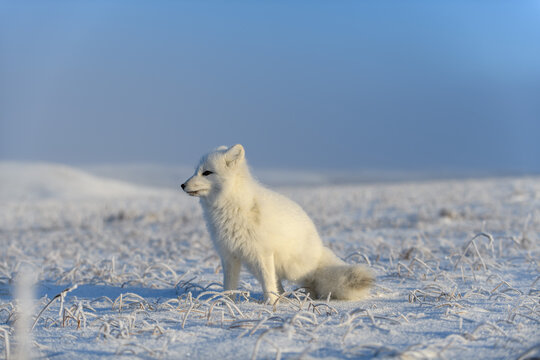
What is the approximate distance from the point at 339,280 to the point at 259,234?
0.77 metres

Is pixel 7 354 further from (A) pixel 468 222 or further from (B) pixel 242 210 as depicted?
(A) pixel 468 222

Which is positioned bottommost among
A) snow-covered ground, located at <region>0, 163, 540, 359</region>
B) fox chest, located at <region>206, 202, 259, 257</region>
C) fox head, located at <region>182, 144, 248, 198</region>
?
snow-covered ground, located at <region>0, 163, 540, 359</region>

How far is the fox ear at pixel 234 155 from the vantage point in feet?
13.4

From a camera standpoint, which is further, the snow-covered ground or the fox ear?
the fox ear

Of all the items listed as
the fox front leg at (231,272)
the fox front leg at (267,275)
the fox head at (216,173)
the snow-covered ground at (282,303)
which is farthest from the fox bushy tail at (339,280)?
the fox head at (216,173)

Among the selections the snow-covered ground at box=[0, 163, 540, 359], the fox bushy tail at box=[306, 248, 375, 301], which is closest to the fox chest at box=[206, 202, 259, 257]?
the snow-covered ground at box=[0, 163, 540, 359]

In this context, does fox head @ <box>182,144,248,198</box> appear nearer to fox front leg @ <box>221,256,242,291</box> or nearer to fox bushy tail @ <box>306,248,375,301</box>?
fox front leg @ <box>221,256,242,291</box>

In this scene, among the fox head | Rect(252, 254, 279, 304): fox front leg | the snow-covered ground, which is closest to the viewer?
the snow-covered ground

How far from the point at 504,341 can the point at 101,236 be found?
28.3ft

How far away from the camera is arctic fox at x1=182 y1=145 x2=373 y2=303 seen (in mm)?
3936

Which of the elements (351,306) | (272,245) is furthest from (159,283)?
(351,306)

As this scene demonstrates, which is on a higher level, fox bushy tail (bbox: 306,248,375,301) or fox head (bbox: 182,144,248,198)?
fox head (bbox: 182,144,248,198)

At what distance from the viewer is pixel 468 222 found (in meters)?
9.74

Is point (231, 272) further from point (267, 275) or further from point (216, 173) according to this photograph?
point (216, 173)
